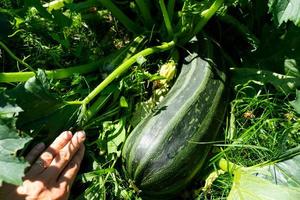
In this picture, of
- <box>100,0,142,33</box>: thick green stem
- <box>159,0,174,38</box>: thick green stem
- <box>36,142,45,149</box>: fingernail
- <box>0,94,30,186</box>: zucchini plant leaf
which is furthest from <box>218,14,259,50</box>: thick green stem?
<box>0,94,30,186</box>: zucchini plant leaf

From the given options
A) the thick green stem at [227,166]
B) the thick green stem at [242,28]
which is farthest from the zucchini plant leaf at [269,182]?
the thick green stem at [242,28]

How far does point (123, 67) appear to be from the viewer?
116 inches

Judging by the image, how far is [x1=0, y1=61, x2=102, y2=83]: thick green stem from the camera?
2.78 m

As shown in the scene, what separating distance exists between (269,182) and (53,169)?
101cm

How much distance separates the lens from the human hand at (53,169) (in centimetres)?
270

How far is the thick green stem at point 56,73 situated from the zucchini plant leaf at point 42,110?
12 centimetres

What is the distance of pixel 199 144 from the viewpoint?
111 inches

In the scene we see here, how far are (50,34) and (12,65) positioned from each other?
0.31 metres

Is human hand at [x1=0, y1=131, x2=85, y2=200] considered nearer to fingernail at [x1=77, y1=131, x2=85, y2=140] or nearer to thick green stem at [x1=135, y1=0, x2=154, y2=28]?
fingernail at [x1=77, y1=131, x2=85, y2=140]

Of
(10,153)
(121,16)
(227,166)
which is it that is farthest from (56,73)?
(227,166)

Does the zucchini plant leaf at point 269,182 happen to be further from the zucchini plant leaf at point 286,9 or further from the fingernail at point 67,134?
the fingernail at point 67,134

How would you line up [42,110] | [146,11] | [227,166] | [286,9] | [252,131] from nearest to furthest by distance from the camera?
[286,9]
[42,110]
[227,166]
[252,131]
[146,11]

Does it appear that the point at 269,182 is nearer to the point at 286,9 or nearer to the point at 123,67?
the point at 286,9

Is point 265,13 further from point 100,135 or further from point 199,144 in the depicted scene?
point 100,135
